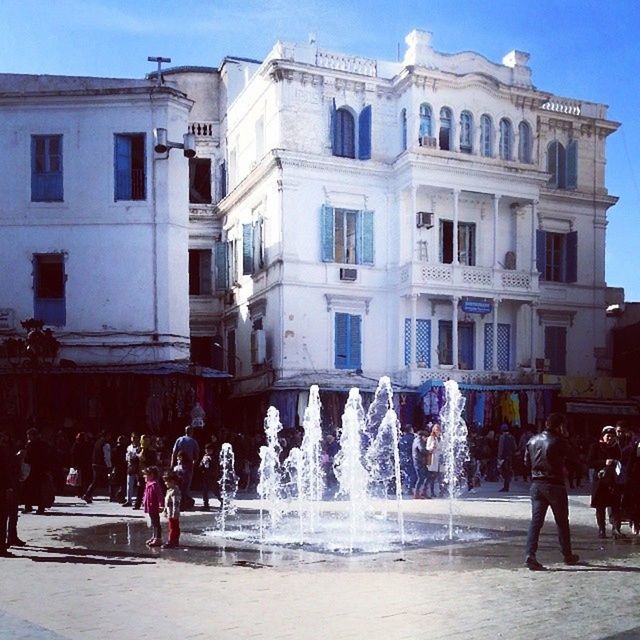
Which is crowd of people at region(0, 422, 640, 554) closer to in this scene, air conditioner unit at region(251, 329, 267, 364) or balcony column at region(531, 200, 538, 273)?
air conditioner unit at region(251, 329, 267, 364)

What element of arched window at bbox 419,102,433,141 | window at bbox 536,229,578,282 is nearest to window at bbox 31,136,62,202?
arched window at bbox 419,102,433,141

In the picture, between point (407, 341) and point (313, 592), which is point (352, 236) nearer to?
point (407, 341)

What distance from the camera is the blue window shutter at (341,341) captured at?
30.1m

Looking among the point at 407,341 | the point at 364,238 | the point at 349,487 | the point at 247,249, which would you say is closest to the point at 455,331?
the point at 407,341

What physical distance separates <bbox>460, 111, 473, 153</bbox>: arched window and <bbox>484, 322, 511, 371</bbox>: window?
608cm

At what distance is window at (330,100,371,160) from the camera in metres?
30.5

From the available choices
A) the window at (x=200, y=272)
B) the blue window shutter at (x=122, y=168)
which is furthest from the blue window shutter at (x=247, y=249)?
the blue window shutter at (x=122, y=168)

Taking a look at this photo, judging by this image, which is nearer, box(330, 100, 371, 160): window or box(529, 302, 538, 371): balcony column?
box(330, 100, 371, 160): window

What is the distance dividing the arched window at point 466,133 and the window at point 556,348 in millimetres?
7362

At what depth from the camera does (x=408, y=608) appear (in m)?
7.79

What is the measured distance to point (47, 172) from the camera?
25.9 metres

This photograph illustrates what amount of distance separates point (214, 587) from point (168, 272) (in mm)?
17444

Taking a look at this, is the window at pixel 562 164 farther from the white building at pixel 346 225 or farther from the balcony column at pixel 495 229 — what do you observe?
the balcony column at pixel 495 229

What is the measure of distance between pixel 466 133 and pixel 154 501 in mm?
22260
